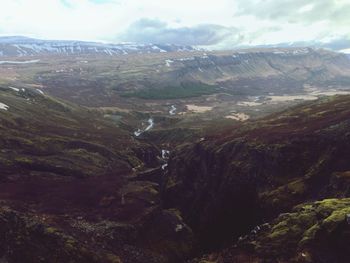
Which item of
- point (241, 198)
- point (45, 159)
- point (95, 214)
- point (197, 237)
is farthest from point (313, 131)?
point (45, 159)

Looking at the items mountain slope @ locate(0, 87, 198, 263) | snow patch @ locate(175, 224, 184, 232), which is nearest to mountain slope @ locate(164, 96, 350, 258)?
snow patch @ locate(175, 224, 184, 232)

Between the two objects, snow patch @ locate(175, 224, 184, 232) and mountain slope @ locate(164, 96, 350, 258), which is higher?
mountain slope @ locate(164, 96, 350, 258)

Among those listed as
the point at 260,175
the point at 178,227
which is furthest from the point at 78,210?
the point at 260,175

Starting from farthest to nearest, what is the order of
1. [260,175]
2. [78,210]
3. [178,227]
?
[78,210]
[178,227]
[260,175]

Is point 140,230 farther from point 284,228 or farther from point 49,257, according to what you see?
point 284,228

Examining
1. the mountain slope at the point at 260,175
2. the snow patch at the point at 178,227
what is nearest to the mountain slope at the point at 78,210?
the snow patch at the point at 178,227

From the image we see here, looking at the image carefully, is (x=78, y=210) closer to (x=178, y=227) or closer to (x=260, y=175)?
(x=178, y=227)

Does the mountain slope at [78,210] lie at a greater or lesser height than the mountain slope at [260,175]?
lesser

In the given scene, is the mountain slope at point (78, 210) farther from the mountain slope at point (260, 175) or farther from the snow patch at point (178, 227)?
the mountain slope at point (260, 175)

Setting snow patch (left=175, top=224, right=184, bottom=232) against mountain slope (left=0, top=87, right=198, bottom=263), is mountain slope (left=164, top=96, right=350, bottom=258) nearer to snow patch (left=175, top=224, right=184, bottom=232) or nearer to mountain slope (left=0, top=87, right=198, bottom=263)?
snow patch (left=175, top=224, right=184, bottom=232)

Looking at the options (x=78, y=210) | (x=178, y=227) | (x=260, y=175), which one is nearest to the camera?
(x=260, y=175)

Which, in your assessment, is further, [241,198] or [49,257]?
[241,198]
